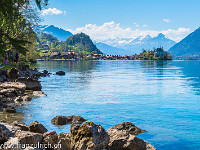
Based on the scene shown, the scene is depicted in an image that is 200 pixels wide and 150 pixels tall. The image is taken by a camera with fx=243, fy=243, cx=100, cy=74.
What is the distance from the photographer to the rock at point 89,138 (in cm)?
1279

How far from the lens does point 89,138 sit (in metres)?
13.0

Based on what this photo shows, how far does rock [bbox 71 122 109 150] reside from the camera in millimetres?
12789

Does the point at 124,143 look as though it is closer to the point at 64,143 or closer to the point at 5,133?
the point at 64,143

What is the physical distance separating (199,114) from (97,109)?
11581 mm

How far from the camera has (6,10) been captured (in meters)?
14.3

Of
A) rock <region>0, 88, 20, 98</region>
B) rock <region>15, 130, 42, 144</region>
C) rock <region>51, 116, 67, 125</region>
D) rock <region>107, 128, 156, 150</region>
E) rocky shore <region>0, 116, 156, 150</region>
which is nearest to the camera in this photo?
rock <region>15, 130, 42, 144</region>

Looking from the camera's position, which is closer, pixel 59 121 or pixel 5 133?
pixel 5 133

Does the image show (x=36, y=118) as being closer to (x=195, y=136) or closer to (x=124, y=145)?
(x=124, y=145)

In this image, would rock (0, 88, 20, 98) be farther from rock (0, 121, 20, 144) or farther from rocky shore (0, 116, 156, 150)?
rock (0, 121, 20, 144)

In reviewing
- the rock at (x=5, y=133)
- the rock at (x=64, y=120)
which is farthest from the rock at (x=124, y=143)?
the rock at (x=64, y=120)

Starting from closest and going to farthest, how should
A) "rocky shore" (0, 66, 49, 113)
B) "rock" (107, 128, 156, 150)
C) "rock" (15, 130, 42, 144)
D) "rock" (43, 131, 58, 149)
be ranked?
"rock" (15, 130, 42, 144)
"rock" (43, 131, 58, 149)
"rock" (107, 128, 156, 150)
"rocky shore" (0, 66, 49, 113)

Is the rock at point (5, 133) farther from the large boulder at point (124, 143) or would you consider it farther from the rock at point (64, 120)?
the rock at point (64, 120)

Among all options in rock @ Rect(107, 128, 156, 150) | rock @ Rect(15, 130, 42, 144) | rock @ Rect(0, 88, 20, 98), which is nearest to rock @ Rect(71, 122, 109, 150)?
rock @ Rect(107, 128, 156, 150)

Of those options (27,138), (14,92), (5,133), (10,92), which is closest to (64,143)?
(27,138)
